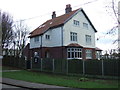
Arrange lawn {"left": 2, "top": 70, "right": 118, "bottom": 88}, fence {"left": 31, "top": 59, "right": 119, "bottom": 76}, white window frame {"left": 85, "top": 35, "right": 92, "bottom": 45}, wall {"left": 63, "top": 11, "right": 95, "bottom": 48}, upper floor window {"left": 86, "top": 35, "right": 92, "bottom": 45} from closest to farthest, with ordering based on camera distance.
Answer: lawn {"left": 2, "top": 70, "right": 118, "bottom": 88} < fence {"left": 31, "top": 59, "right": 119, "bottom": 76} < wall {"left": 63, "top": 11, "right": 95, "bottom": 48} < white window frame {"left": 85, "top": 35, "right": 92, "bottom": 45} < upper floor window {"left": 86, "top": 35, "right": 92, "bottom": 45}

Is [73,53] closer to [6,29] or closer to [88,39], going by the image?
[88,39]

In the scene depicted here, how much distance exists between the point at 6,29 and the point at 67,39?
1203 cm

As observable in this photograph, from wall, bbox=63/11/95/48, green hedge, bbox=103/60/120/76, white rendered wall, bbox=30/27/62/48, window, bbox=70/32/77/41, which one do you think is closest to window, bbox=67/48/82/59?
wall, bbox=63/11/95/48

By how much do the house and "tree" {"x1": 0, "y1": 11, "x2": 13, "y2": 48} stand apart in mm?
4606

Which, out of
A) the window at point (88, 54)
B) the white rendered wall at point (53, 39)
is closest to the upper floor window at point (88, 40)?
the window at point (88, 54)

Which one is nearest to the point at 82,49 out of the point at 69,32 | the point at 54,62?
the point at 69,32

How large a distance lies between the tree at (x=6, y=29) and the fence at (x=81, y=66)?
531 inches

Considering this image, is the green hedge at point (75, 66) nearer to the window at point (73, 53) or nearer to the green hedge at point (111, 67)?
the green hedge at point (111, 67)

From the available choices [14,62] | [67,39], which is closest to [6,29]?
[14,62]

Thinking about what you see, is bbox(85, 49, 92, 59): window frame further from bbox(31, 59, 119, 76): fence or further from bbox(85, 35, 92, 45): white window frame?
bbox(31, 59, 119, 76): fence

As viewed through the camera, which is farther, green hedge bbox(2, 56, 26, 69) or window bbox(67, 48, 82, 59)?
window bbox(67, 48, 82, 59)

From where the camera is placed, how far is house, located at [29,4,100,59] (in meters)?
37.7

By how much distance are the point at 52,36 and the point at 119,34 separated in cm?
2467

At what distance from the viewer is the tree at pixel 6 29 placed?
40.5m
